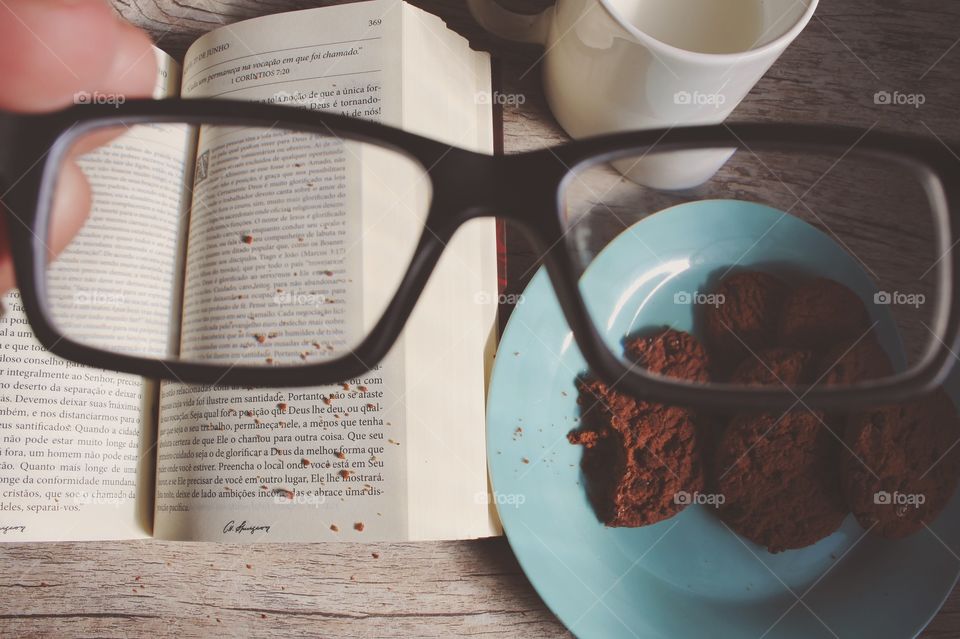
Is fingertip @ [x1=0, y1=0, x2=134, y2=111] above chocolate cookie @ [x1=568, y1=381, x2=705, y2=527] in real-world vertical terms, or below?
above

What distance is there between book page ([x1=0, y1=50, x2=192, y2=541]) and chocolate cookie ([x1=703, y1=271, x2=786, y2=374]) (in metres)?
0.42

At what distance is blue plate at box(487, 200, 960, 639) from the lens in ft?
1.49

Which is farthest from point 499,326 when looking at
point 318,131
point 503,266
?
point 318,131

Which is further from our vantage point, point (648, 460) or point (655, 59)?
point (648, 460)

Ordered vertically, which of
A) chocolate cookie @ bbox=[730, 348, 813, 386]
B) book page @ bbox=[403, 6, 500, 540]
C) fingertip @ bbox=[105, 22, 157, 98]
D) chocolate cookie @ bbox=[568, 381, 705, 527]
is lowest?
chocolate cookie @ bbox=[568, 381, 705, 527]

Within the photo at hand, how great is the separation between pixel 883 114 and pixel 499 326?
360 millimetres

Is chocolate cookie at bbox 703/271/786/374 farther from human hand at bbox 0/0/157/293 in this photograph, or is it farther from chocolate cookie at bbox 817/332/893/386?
human hand at bbox 0/0/157/293

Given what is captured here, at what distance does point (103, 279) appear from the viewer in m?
0.46

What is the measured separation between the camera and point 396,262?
18.4 inches

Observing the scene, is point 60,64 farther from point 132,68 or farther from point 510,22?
point 510,22

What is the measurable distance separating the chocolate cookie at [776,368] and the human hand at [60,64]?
0.45m

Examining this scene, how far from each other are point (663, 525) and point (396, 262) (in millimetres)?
281

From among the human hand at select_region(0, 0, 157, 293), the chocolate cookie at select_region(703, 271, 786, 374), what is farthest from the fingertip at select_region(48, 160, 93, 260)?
the chocolate cookie at select_region(703, 271, 786, 374)

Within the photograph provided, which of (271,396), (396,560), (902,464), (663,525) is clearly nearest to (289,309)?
(271,396)
